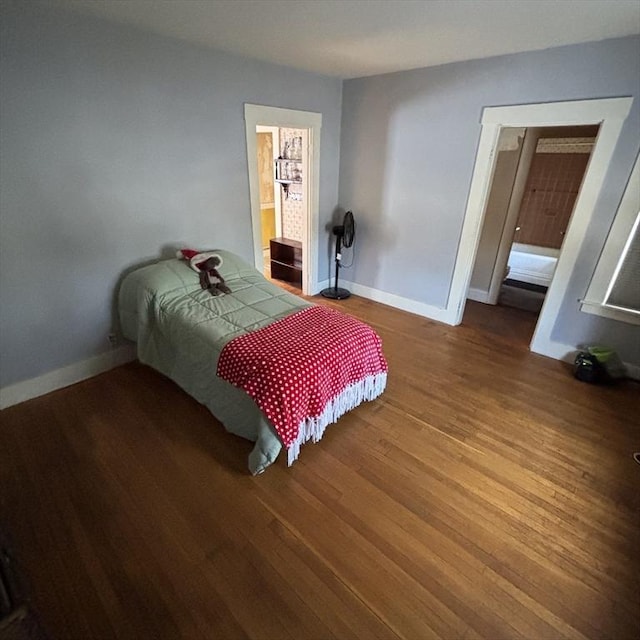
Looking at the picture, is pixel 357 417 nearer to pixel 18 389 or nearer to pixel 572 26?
pixel 18 389

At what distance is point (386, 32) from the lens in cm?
Result: 219

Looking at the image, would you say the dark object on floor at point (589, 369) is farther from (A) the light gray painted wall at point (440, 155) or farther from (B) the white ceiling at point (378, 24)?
(B) the white ceiling at point (378, 24)

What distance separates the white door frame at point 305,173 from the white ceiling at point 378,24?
1.62 ft

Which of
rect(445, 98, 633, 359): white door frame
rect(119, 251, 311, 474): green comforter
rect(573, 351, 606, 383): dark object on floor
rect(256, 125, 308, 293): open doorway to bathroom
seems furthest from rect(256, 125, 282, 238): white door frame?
rect(573, 351, 606, 383): dark object on floor

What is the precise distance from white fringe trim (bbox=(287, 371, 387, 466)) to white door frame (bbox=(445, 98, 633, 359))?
5.44ft

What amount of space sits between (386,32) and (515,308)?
328 centimetres

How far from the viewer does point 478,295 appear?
4.38 m

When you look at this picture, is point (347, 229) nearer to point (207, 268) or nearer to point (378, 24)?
point (207, 268)

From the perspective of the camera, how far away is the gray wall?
79.0 inches

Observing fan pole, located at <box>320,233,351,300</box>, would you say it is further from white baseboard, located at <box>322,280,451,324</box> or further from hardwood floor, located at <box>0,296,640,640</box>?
hardwood floor, located at <box>0,296,640,640</box>

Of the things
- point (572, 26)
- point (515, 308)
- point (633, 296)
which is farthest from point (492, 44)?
point (515, 308)

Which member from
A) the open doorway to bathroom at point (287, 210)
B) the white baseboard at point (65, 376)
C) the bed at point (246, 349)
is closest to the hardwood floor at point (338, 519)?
the white baseboard at point (65, 376)

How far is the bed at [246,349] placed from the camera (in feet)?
6.12

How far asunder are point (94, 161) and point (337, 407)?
2319 millimetres
